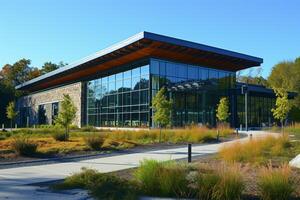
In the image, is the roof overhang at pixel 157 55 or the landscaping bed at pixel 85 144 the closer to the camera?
the landscaping bed at pixel 85 144

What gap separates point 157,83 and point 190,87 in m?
4.19

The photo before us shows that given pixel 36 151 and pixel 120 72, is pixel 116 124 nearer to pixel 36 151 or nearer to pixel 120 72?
pixel 120 72

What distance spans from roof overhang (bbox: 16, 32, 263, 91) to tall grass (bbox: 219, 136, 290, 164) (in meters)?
23.0

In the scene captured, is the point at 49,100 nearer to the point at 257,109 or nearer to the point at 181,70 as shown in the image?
the point at 181,70

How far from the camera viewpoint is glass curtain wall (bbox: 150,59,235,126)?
145ft

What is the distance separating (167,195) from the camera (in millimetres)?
9133

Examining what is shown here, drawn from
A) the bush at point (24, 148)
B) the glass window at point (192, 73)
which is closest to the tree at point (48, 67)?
the glass window at point (192, 73)

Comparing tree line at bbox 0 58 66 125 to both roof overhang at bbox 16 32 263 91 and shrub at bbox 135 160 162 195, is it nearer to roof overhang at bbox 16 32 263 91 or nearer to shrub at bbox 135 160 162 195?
roof overhang at bbox 16 32 263 91

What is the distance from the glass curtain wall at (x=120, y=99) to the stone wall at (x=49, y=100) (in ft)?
4.65

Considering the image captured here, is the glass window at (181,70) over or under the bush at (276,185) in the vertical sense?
over

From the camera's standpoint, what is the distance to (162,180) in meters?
9.34

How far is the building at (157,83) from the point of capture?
→ 43375 millimetres

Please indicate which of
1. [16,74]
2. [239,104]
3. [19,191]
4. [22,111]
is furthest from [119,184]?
[16,74]

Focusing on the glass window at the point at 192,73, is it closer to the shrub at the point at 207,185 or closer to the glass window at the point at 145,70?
the glass window at the point at 145,70
